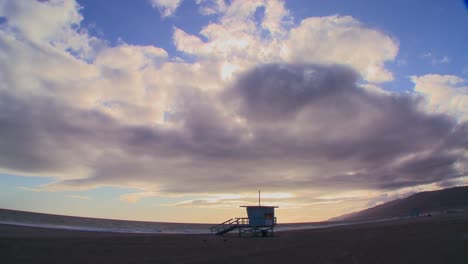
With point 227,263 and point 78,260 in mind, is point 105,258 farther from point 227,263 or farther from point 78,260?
point 227,263

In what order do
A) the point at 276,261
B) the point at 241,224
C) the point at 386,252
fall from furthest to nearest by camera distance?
the point at 241,224
the point at 386,252
the point at 276,261

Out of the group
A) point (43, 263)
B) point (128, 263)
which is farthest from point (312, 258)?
point (43, 263)

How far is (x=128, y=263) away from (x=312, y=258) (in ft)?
31.9

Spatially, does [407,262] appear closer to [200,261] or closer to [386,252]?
[386,252]

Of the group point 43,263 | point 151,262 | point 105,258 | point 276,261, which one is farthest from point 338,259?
point 43,263

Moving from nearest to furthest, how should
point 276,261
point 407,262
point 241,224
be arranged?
point 407,262 → point 276,261 → point 241,224

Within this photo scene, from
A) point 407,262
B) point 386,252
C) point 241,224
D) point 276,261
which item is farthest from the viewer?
point 241,224

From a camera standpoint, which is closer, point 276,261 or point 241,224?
point 276,261

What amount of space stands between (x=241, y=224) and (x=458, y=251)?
98.2 feet

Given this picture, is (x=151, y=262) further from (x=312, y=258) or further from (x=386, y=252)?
(x=386, y=252)

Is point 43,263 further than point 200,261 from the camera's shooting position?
No

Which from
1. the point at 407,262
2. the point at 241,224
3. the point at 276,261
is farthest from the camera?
the point at 241,224

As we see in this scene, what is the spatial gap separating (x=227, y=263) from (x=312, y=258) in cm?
475

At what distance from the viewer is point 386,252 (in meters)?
22.9
